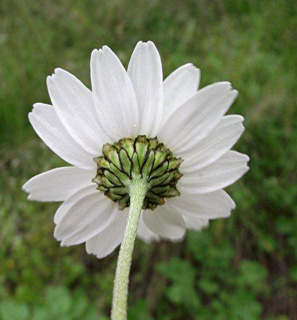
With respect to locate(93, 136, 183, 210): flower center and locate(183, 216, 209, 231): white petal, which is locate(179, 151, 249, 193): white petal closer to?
locate(93, 136, 183, 210): flower center

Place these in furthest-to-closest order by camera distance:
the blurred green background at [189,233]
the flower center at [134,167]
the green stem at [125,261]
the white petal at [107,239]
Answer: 1. the blurred green background at [189,233]
2. the white petal at [107,239]
3. the flower center at [134,167]
4. the green stem at [125,261]

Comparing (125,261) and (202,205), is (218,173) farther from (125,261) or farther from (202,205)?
(125,261)

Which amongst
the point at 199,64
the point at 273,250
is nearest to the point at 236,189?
the point at 273,250

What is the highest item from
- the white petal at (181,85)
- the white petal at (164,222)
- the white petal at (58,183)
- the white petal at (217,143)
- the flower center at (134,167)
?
the white petal at (181,85)

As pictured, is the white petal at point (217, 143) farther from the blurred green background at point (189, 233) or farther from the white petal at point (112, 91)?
the blurred green background at point (189, 233)

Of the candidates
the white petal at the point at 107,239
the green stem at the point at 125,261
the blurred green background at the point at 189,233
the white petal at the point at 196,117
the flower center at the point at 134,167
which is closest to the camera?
the green stem at the point at 125,261

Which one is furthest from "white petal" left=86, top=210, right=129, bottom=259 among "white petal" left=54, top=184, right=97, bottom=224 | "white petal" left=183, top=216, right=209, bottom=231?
"white petal" left=183, top=216, right=209, bottom=231

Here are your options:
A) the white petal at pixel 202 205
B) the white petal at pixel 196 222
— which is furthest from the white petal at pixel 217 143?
the white petal at pixel 196 222
